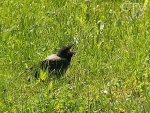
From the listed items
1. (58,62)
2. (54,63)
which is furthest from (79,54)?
(54,63)

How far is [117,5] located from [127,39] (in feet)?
6.28

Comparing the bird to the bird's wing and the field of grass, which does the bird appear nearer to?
the bird's wing

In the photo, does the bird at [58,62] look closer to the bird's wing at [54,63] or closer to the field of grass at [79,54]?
the bird's wing at [54,63]

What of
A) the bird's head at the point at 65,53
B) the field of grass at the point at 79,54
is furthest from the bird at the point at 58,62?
the field of grass at the point at 79,54

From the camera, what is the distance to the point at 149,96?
6613 millimetres

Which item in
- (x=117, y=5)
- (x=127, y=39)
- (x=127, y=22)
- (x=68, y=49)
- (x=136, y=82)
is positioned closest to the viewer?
(x=136, y=82)

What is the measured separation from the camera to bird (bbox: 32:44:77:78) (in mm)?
7532

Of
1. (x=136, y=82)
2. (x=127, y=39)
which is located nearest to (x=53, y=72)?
(x=136, y=82)

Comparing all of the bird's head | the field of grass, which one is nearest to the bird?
the bird's head

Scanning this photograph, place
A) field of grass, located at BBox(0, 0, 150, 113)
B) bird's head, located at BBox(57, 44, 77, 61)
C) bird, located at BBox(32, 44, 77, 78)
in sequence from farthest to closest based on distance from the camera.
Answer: bird's head, located at BBox(57, 44, 77, 61), bird, located at BBox(32, 44, 77, 78), field of grass, located at BBox(0, 0, 150, 113)

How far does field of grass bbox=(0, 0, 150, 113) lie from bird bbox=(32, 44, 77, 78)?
0.12 metres

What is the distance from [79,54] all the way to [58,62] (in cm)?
51

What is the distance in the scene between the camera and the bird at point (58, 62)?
753 centimetres

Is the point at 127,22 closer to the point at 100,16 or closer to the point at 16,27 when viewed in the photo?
the point at 100,16
